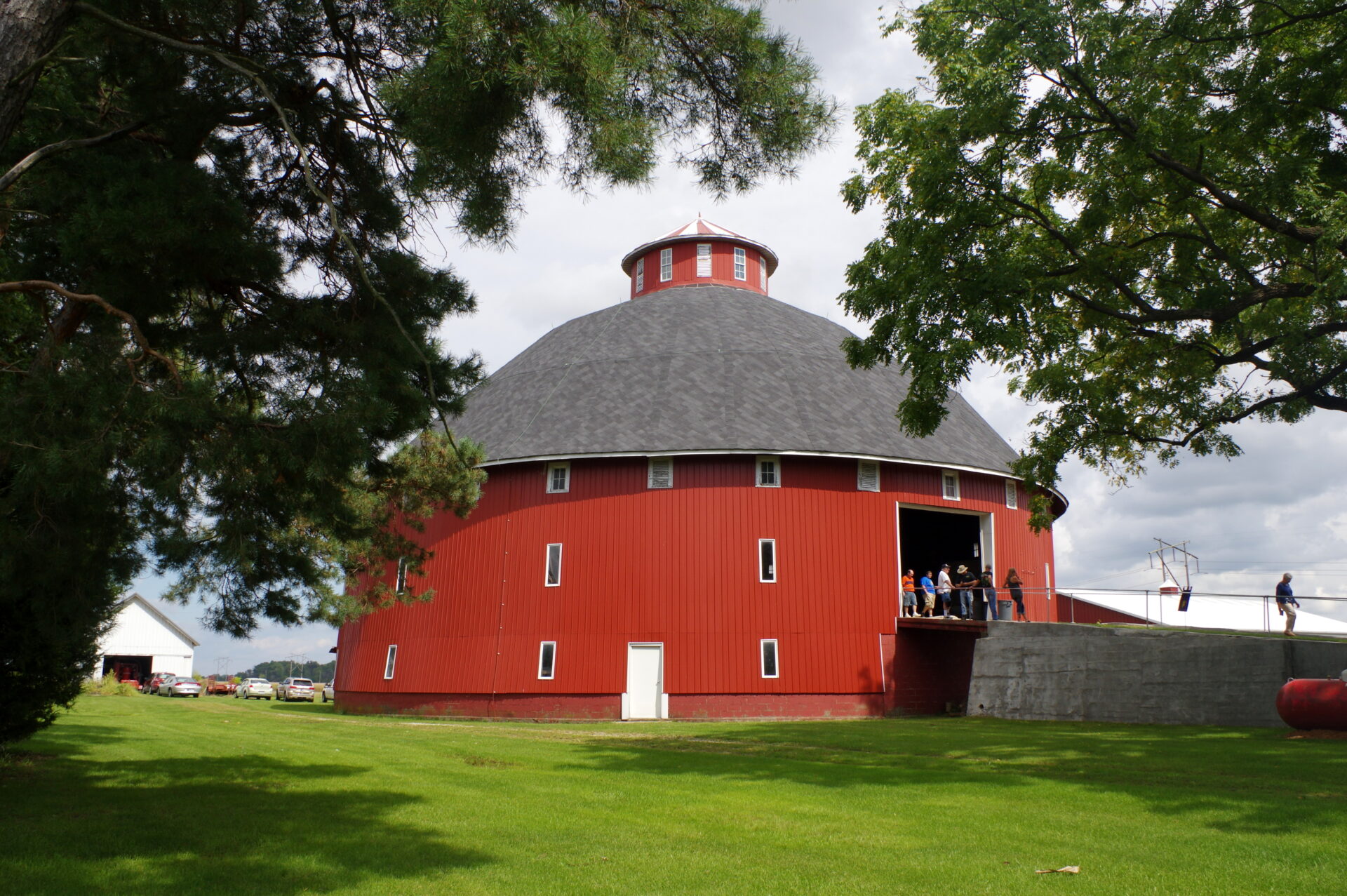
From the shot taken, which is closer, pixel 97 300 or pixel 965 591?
pixel 97 300

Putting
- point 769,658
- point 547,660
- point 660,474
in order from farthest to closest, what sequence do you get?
point 660,474, point 547,660, point 769,658

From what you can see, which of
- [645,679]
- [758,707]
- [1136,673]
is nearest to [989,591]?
[1136,673]

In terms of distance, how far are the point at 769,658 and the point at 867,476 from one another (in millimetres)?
5350

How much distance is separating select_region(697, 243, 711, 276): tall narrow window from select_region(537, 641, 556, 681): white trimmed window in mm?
15948

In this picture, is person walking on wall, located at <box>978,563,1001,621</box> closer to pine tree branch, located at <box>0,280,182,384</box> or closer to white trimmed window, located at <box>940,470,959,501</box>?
white trimmed window, located at <box>940,470,959,501</box>

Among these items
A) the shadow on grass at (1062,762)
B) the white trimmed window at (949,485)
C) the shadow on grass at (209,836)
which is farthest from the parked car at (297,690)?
the shadow on grass at (209,836)

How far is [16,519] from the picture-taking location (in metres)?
6.84

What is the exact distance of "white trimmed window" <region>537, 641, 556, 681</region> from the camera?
25.0 m

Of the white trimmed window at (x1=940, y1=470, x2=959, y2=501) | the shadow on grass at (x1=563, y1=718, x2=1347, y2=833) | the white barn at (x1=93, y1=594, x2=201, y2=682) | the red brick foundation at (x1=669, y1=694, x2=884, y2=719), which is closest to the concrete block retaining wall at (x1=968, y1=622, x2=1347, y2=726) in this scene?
the shadow on grass at (x1=563, y1=718, x2=1347, y2=833)

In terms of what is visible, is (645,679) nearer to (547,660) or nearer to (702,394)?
(547,660)

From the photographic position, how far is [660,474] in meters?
25.3

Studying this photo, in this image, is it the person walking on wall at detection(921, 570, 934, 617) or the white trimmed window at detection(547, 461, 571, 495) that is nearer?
the person walking on wall at detection(921, 570, 934, 617)

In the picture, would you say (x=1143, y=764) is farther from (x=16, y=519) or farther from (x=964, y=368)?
(x=16, y=519)

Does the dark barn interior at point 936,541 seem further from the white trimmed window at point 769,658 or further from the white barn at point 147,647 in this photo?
the white barn at point 147,647
